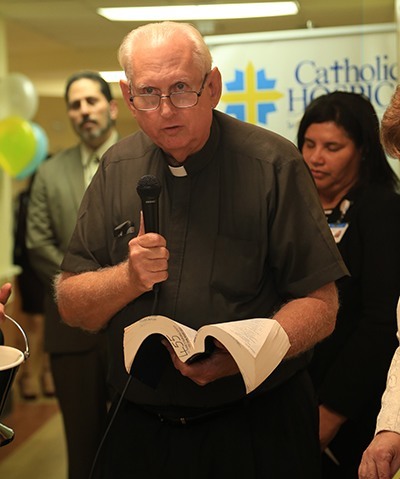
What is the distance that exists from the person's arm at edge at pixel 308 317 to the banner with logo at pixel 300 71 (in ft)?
4.09

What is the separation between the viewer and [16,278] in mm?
5348

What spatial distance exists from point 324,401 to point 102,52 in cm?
245

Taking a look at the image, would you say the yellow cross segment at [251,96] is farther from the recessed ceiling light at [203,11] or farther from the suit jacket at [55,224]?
the suit jacket at [55,224]

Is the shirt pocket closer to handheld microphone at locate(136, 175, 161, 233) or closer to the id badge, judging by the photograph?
handheld microphone at locate(136, 175, 161, 233)

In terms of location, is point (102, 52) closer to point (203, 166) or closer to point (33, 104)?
point (33, 104)

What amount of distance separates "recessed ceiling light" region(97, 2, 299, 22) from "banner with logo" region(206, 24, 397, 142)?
298 millimetres

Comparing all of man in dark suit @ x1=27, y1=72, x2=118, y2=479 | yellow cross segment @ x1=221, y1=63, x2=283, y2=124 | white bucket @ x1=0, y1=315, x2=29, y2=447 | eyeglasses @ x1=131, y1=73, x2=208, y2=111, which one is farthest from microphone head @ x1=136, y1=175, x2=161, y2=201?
man in dark suit @ x1=27, y1=72, x2=118, y2=479

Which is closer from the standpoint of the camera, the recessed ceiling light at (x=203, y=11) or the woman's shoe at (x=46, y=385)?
the recessed ceiling light at (x=203, y=11)

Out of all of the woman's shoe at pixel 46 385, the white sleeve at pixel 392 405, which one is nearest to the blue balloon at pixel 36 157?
the woman's shoe at pixel 46 385

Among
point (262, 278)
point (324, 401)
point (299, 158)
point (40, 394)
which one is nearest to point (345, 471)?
point (324, 401)

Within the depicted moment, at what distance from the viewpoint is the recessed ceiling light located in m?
3.22

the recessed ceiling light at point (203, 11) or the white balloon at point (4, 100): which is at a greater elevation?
the recessed ceiling light at point (203, 11)

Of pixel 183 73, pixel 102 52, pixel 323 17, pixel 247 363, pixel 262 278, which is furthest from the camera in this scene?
pixel 102 52

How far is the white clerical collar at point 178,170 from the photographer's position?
1822 mm
